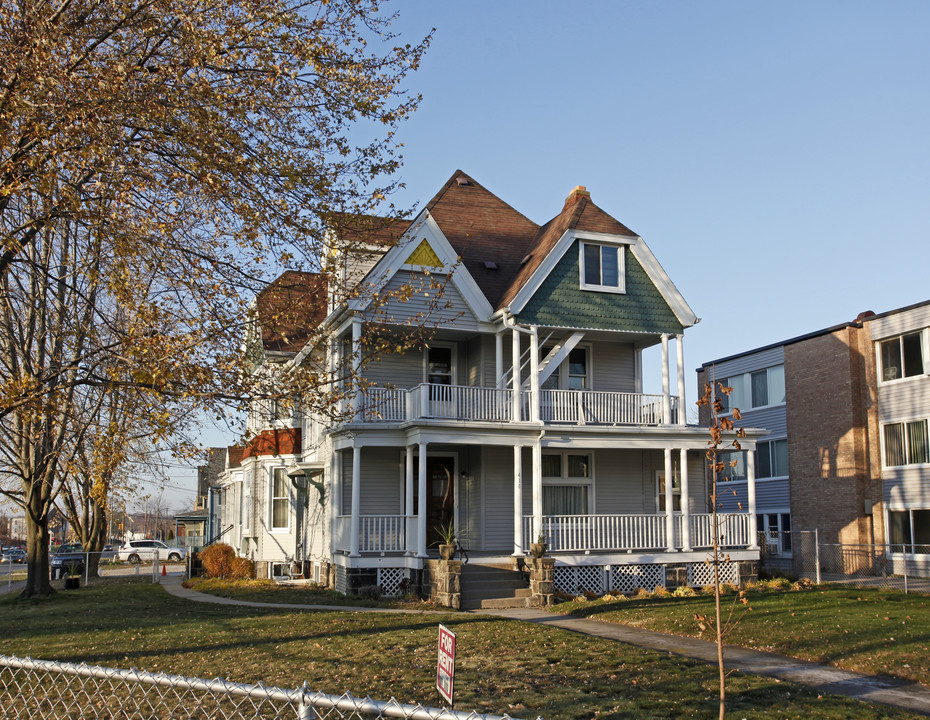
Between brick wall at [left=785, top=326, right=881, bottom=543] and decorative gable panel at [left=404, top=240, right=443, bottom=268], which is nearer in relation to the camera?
decorative gable panel at [left=404, top=240, right=443, bottom=268]

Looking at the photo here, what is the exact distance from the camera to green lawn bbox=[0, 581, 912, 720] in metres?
8.98

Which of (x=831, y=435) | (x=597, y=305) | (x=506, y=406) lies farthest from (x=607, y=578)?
(x=831, y=435)

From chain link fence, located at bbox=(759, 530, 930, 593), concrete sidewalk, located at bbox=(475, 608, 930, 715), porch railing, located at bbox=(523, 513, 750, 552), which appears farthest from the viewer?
chain link fence, located at bbox=(759, 530, 930, 593)

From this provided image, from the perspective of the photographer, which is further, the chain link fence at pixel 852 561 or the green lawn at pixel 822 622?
the chain link fence at pixel 852 561

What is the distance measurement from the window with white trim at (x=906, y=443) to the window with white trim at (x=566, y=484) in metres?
12.6

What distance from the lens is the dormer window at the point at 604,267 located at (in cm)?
2294

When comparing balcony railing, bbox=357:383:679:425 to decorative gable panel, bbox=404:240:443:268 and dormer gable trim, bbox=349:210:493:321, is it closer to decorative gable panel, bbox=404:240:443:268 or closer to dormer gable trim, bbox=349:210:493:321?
dormer gable trim, bbox=349:210:493:321

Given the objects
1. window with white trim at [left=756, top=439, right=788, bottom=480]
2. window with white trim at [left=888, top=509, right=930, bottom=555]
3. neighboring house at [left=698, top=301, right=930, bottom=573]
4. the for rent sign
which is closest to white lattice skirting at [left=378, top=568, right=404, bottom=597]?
neighboring house at [left=698, top=301, right=930, bottom=573]

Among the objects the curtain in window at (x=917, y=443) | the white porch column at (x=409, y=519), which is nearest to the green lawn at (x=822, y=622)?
the white porch column at (x=409, y=519)

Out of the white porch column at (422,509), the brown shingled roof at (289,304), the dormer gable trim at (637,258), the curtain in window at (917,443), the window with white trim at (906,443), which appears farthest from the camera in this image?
the window with white trim at (906,443)

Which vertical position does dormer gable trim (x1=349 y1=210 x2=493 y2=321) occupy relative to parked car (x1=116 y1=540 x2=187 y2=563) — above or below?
above

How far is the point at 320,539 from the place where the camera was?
24.2 meters

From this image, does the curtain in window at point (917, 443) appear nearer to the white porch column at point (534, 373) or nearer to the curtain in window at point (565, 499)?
the curtain in window at point (565, 499)

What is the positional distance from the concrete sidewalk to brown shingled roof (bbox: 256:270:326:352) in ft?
22.3
